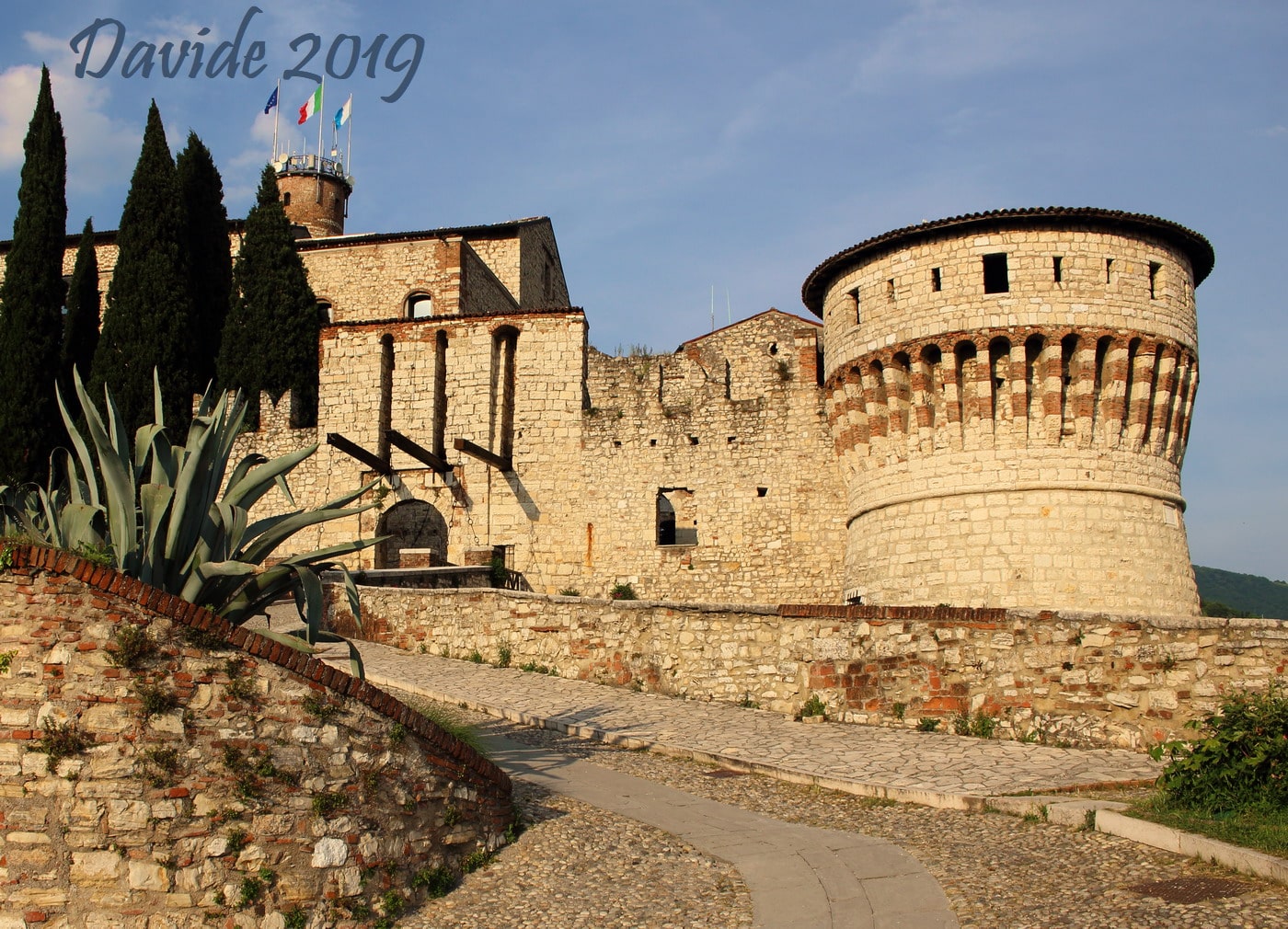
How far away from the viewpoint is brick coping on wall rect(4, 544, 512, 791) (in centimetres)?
716

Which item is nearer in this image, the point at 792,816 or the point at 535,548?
the point at 792,816

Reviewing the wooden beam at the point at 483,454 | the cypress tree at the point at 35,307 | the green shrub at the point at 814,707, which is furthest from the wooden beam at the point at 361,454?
the green shrub at the point at 814,707

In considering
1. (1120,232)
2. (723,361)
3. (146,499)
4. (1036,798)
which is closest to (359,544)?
(146,499)

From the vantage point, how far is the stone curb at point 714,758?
9.23m

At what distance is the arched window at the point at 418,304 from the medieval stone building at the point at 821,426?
307 mm

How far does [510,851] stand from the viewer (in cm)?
824

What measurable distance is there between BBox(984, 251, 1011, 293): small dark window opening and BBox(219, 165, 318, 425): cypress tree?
16.0 meters

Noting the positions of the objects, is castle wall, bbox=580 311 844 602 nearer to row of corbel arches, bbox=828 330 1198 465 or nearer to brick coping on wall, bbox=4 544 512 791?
row of corbel arches, bbox=828 330 1198 465

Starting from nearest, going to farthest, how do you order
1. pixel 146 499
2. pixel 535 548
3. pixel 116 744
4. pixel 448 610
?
pixel 116 744 < pixel 146 499 < pixel 448 610 < pixel 535 548

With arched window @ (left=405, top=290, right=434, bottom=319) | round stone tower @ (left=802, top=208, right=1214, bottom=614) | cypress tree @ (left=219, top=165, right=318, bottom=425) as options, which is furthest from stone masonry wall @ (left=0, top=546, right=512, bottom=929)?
arched window @ (left=405, top=290, right=434, bottom=319)

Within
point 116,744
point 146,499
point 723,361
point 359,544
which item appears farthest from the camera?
point 723,361

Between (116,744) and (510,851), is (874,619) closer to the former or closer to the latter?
(510,851)

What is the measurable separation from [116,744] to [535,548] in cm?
1690

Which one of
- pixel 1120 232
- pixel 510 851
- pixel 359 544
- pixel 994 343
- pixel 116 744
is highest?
pixel 1120 232
